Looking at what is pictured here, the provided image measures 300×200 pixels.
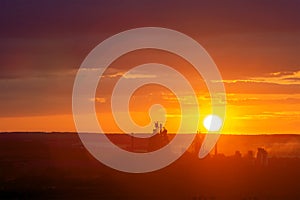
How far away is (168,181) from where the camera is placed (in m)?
62.8

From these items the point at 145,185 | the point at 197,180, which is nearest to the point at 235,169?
the point at 197,180

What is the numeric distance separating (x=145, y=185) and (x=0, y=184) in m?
11.8

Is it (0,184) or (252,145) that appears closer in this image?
(0,184)

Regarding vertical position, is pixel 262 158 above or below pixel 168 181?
above

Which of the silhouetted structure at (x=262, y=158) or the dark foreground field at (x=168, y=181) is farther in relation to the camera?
the silhouetted structure at (x=262, y=158)

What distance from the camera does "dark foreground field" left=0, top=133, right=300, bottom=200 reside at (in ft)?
174

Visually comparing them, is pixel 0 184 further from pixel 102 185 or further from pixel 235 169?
pixel 235 169

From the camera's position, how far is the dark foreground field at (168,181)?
2094 inches

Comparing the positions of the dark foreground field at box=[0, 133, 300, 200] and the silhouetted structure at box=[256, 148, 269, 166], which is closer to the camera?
the dark foreground field at box=[0, 133, 300, 200]

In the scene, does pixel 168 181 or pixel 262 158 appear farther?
pixel 262 158

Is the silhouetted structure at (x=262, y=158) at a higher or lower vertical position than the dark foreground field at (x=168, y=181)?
higher

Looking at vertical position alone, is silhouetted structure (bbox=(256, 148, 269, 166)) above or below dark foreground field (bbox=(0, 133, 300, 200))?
Result: above

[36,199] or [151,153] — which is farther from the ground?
[151,153]

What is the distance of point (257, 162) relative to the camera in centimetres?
7725
